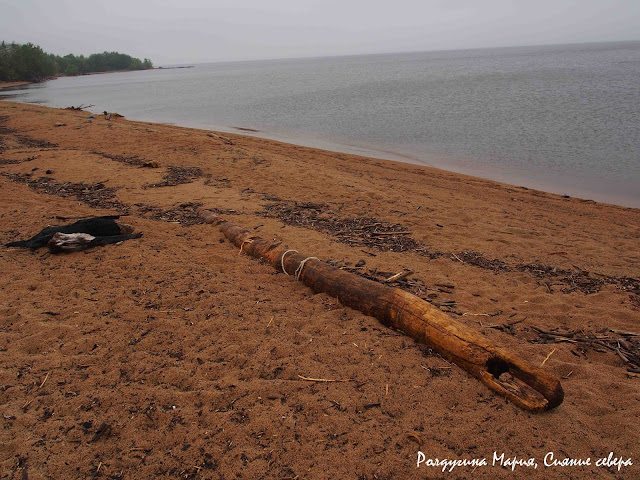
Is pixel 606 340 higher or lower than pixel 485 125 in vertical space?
lower

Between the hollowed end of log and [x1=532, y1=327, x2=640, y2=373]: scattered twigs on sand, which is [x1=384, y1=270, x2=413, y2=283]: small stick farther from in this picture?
the hollowed end of log

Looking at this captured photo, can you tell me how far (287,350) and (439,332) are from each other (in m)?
1.30

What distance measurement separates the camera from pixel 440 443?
2.44 metres

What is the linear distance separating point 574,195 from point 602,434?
10354mm

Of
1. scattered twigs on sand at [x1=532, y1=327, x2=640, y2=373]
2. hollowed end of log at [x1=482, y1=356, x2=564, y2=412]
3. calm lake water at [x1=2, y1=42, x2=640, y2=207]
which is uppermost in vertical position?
calm lake water at [x1=2, y1=42, x2=640, y2=207]

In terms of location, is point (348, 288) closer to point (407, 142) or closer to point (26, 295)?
point (26, 295)

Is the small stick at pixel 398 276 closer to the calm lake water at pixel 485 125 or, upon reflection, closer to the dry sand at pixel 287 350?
the dry sand at pixel 287 350

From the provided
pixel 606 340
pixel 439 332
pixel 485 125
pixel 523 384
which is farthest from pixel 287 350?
pixel 485 125

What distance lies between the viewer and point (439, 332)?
3258mm

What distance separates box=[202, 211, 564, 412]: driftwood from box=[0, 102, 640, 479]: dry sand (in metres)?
0.09

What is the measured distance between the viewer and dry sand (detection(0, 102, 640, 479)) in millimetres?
2348

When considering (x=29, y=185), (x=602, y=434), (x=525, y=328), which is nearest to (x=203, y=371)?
(x=602, y=434)

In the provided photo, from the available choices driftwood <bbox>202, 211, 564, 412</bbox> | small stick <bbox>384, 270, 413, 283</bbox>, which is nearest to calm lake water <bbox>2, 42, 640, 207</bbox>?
small stick <bbox>384, 270, 413, 283</bbox>

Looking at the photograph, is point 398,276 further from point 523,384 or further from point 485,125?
point 485,125
